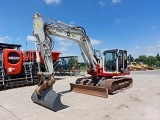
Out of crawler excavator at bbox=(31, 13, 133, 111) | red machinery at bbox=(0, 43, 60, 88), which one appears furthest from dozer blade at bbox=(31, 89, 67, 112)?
red machinery at bbox=(0, 43, 60, 88)

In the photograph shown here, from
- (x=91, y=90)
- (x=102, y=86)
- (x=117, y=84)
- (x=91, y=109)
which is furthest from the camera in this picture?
(x=117, y=84)

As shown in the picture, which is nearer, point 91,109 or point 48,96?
point 91,109

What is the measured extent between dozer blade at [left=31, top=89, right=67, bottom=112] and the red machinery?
16.8 ft

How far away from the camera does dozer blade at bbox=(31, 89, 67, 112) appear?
6469 millimetres

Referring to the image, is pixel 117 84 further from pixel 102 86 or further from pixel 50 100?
pixel 50 100

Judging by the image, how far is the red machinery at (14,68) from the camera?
451 inches

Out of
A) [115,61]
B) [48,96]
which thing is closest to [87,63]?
[115,61]

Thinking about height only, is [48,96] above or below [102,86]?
below


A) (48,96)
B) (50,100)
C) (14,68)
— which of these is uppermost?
(14,68)

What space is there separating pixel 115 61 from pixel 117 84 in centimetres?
123

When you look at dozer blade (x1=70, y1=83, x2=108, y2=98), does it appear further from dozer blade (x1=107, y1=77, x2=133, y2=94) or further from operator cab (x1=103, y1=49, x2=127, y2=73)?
operator cab (x1=103, y1=49, x2=127, y2=73)

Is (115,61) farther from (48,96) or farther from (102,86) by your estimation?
(48,96)

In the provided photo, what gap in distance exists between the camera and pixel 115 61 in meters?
10.1

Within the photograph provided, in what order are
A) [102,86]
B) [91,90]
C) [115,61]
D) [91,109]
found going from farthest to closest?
Answer: [115,61], [102,86], [91,90], [91,109]
